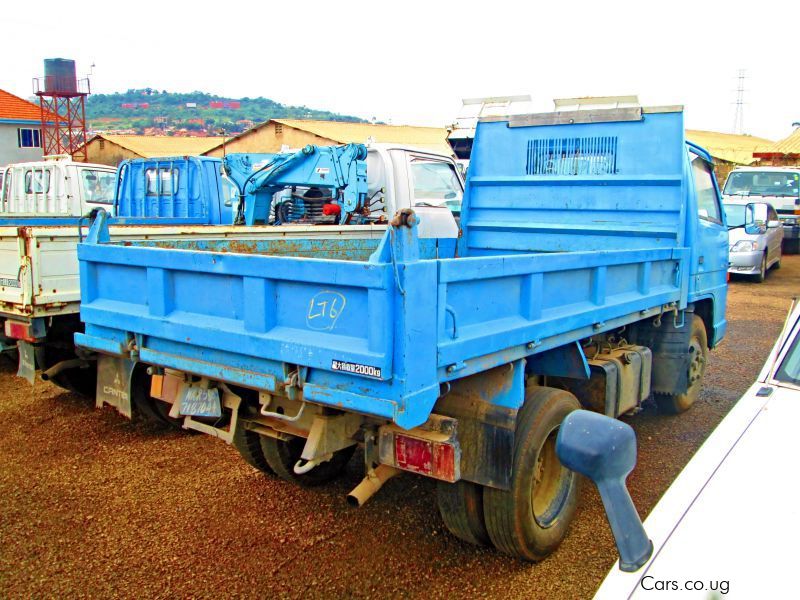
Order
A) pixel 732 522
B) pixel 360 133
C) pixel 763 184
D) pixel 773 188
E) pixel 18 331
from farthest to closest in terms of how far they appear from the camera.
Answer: pixel 360 133
pixel 763 184
pixel 773 188
pixel 18 331
pixel 732 522

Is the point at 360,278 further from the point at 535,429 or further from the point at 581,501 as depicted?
the point at 581,501

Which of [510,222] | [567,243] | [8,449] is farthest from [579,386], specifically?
[8,449]

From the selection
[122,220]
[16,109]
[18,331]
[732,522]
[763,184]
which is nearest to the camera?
[732,522]

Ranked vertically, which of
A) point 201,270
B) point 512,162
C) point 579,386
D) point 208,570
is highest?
point 512,162

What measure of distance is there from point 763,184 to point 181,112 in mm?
102737

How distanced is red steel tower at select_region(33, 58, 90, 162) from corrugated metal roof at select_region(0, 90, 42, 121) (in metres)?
0.53

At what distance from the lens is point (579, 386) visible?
4.45 meters

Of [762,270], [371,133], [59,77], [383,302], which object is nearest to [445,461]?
[383,302]

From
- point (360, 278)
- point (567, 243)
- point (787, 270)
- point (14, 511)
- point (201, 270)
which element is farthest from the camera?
point (787, 270)

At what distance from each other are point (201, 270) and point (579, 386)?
8.47 feet

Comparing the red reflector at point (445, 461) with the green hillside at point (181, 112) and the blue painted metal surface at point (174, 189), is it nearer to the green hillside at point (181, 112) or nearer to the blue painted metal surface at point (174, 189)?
the blue painted metal surface at point (174, 189)

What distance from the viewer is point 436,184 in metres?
7.94

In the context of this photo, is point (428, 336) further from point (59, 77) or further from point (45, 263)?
point (59, 77)

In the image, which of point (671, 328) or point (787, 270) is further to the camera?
point (787, 270)
